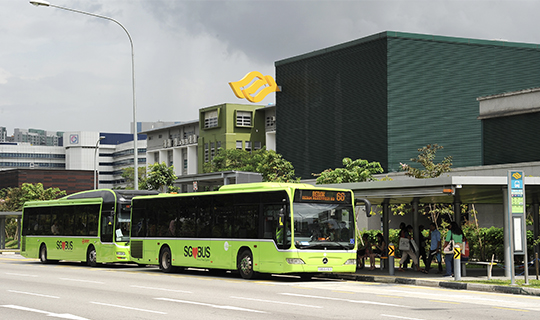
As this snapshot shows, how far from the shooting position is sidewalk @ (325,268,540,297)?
17.8 meters

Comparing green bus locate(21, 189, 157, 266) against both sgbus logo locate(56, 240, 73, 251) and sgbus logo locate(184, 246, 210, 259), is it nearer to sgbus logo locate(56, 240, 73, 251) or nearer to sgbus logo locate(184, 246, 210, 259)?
sgbus logo locate(56, 240, 73, 251)

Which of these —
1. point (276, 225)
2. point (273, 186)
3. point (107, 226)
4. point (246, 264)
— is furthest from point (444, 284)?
point (107, 226)

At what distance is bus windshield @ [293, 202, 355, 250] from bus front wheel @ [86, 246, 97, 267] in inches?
515

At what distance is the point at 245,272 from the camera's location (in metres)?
22.2

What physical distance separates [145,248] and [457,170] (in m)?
22.5

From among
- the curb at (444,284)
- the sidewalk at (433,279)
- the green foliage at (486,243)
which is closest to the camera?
the curb at (444,284)

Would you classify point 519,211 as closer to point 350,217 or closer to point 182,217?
point 350,217

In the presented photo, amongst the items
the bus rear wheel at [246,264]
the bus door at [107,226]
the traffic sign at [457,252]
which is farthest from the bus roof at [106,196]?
the traffic sign at [457,252]

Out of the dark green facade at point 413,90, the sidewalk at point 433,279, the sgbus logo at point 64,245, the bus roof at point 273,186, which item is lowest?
the sidewalk at point 433,279

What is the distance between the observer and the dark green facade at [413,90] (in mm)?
52122

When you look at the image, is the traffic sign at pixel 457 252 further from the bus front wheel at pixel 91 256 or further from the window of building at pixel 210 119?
the window of building at pixel 210 119

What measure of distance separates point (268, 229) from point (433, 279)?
5080mm

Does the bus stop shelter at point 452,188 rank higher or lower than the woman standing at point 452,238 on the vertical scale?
higher

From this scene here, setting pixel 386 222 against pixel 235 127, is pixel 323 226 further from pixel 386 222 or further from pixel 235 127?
pixel 235 127
